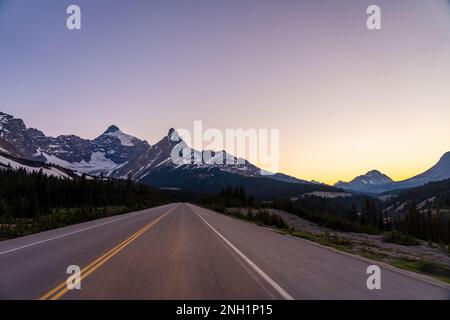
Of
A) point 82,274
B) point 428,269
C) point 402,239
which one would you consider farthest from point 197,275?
point 402,239

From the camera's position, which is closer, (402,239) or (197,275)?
(197,275)

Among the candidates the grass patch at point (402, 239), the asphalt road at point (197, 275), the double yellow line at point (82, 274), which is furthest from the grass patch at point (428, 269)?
the grass patch at point (402, 239)

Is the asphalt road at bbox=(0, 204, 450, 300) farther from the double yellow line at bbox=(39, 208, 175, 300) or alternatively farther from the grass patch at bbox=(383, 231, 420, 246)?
the grass patch at bbox=(383, 231, 420, 246)

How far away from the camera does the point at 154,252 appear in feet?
43.4

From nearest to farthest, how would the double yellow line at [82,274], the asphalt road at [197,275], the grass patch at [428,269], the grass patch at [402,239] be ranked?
the double yellow line at [82,274] < the asphalt road at [197,275] < the grass patch at [428,269] < the grass patch at [402,239]

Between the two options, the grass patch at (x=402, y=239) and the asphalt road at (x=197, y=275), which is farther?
the grass patch at (x=402, y=239)

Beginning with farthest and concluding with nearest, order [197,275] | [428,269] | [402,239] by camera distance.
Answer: [402,239] < [428,269] < [197,275]

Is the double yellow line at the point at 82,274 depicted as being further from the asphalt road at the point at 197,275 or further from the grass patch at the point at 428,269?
the grass patch at the point at 428,269

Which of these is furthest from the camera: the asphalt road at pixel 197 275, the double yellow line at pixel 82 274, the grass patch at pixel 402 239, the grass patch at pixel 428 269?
the grass patch at pixel 402 239

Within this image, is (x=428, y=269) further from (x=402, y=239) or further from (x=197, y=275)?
(x=402, y=239)

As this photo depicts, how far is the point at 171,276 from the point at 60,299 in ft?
8.83
